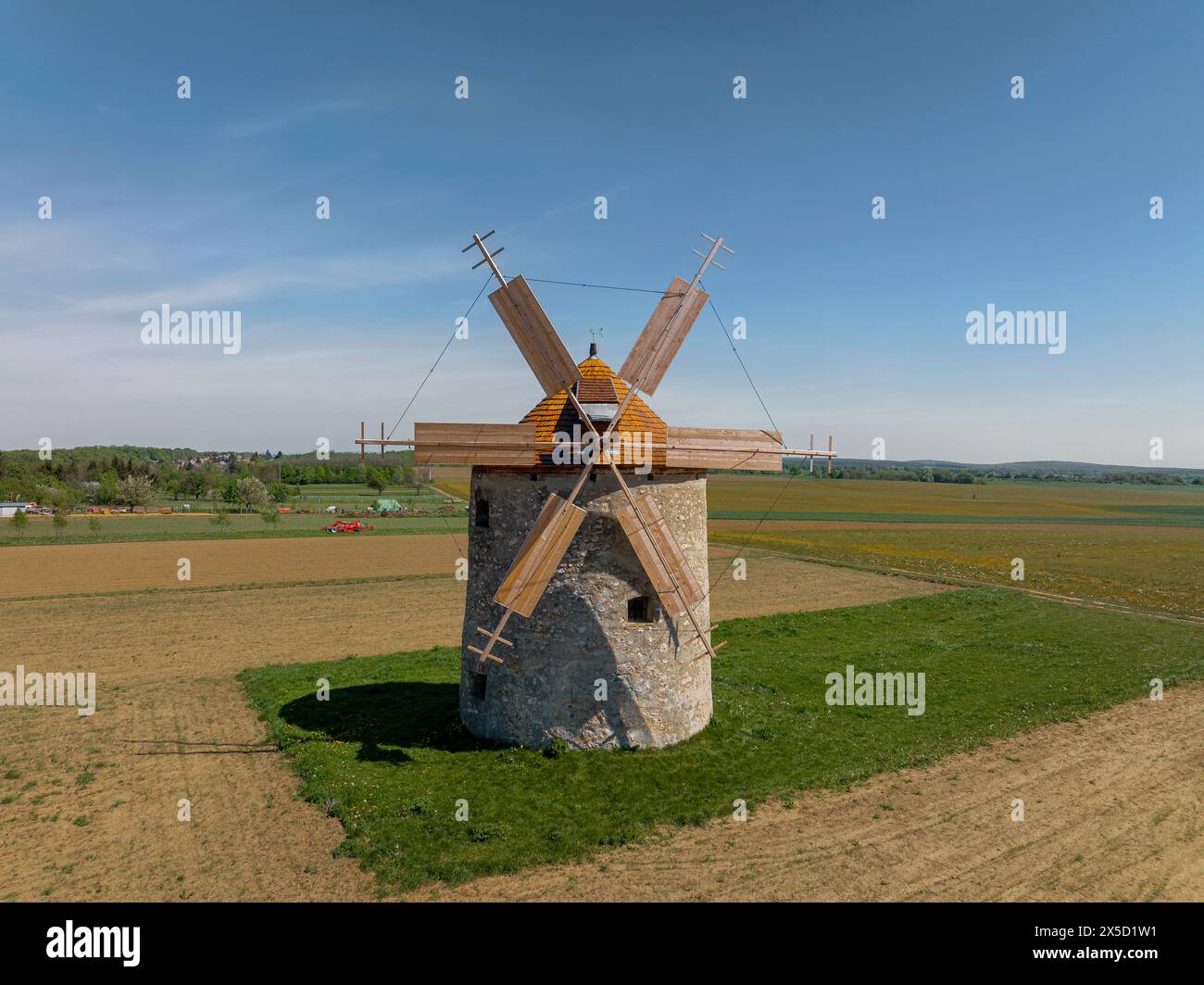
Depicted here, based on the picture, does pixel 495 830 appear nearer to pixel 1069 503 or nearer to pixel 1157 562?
pixel 1157 562

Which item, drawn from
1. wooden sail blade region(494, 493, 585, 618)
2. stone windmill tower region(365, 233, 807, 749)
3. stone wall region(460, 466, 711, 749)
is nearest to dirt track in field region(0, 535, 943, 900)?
stone wall region(460, 466, 711, 749)

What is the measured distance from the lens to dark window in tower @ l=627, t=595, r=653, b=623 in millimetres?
13719

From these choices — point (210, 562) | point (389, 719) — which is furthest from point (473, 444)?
point (210, 562)

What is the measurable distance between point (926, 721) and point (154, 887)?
16055 millimetres

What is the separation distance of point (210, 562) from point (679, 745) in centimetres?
4012

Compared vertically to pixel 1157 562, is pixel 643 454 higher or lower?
higher

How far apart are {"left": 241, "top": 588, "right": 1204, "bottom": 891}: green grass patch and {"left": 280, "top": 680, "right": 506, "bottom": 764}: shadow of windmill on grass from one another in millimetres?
59

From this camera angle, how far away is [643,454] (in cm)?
1326

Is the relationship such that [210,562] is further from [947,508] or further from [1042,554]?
[947,508]

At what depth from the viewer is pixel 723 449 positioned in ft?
45.5

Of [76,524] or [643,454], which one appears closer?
[643,454]

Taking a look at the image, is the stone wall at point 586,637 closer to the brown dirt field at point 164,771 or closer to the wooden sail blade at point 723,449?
the wooden sail blade at point 723,449

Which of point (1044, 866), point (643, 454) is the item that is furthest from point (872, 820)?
point (643, 454)
